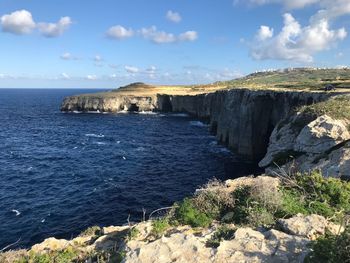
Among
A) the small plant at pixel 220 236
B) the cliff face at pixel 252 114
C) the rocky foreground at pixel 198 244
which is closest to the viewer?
the rocky foreground at pixel 198 244

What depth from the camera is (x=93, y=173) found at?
2105 inches

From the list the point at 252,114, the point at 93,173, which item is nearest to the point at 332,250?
the point at 93,173

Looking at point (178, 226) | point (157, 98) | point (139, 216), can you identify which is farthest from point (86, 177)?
point (157, 98)

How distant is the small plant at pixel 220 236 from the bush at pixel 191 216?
1866 millimetres

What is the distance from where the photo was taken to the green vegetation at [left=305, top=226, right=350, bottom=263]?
9906 millimetres

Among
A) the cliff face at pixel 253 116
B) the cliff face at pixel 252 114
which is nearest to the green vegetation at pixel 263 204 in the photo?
the cliff face at pixel 252 114

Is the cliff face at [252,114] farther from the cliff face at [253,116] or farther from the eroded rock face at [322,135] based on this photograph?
the eroded rock face at [322,135]

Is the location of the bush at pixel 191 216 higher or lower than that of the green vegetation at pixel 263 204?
lower

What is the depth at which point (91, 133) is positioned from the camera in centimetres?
8988

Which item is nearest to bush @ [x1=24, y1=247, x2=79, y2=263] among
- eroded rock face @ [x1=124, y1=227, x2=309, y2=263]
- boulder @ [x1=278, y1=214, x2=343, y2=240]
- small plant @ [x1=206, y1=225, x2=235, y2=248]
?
eroded rock face @ [x1=124, y1=227, x2=309, y2=263]

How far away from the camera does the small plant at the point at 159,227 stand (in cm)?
1505

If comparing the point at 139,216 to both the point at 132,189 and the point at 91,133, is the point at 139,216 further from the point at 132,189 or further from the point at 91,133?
the point at 91,133

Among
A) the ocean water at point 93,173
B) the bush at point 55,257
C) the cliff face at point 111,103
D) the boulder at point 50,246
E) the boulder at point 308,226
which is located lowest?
the ocean water at point 93,173

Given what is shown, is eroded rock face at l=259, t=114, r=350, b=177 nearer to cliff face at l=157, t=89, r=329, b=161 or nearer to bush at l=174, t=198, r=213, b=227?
bush at l=174, t=198, r=213, b=227
